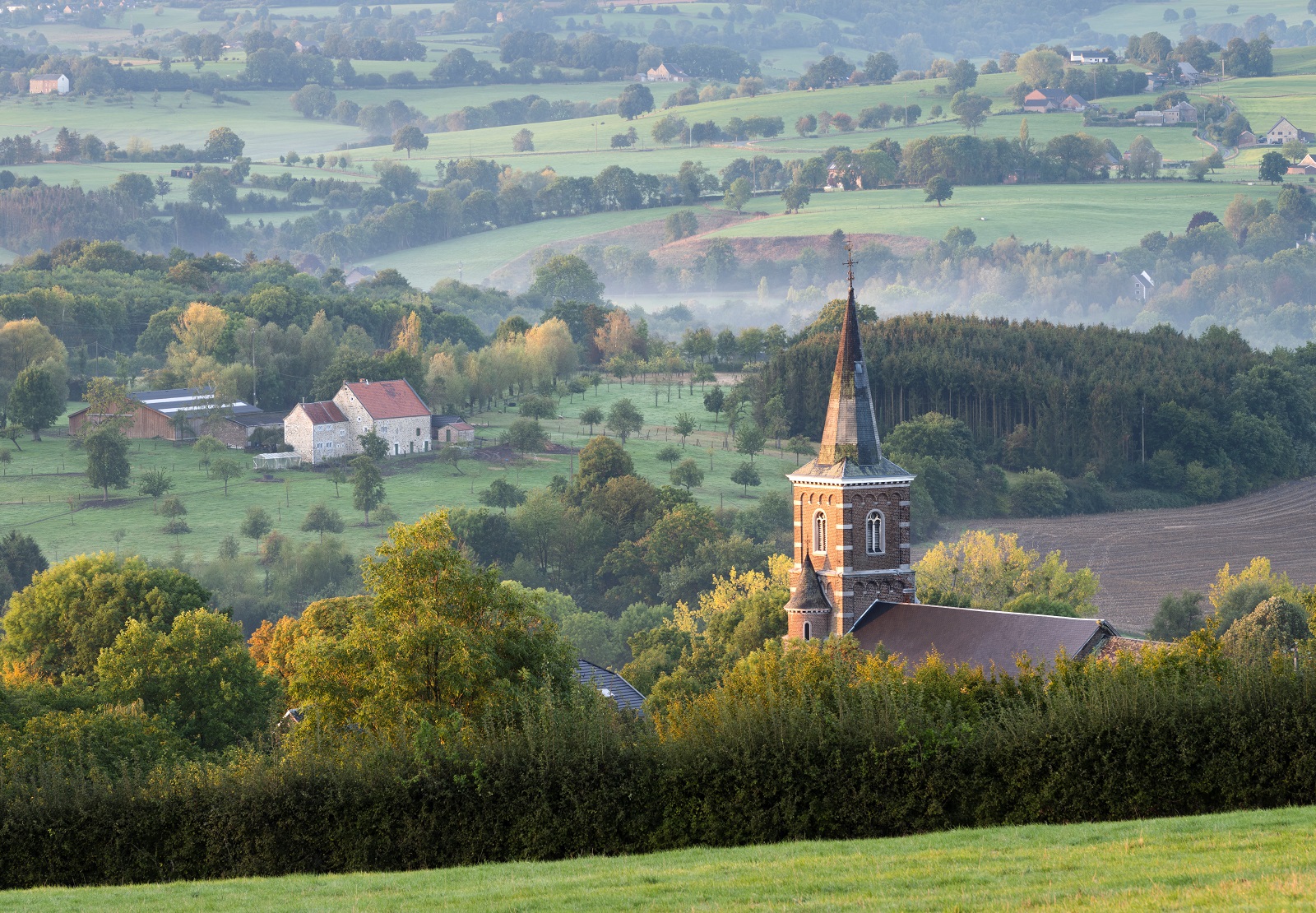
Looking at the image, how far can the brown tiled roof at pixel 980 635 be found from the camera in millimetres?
59531

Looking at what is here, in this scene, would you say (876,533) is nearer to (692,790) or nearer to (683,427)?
(692,790)

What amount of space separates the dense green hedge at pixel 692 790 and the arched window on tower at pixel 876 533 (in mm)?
31896

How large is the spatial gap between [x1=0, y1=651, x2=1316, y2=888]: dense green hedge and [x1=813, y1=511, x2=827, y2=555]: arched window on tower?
32.6m

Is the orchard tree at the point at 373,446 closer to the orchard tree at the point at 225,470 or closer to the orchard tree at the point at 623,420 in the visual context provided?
the orchard tree at the point at 225,470

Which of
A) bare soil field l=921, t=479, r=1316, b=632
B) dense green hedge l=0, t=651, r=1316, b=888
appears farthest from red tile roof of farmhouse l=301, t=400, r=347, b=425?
dense green hedge l=0, t=651, r=1316, b=888

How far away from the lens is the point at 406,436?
151000mm

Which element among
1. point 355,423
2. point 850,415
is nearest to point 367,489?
point 355,423

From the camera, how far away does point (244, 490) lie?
135375 millimetres

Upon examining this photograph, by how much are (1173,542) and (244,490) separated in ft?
217

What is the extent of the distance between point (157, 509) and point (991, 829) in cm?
10489

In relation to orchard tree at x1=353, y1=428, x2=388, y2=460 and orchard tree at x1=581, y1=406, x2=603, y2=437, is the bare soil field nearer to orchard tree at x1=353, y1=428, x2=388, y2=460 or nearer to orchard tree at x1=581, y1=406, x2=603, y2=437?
orchard tree at x1=581, y1=406, x2=603, y2=437

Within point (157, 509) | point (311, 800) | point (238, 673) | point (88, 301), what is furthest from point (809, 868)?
point (88, 301)

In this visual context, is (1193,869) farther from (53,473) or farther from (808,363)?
(808,363)

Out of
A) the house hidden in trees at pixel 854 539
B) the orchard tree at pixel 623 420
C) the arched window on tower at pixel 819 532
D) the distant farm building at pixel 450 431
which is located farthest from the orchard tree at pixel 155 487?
the arched window on tower at pixel 819 532
